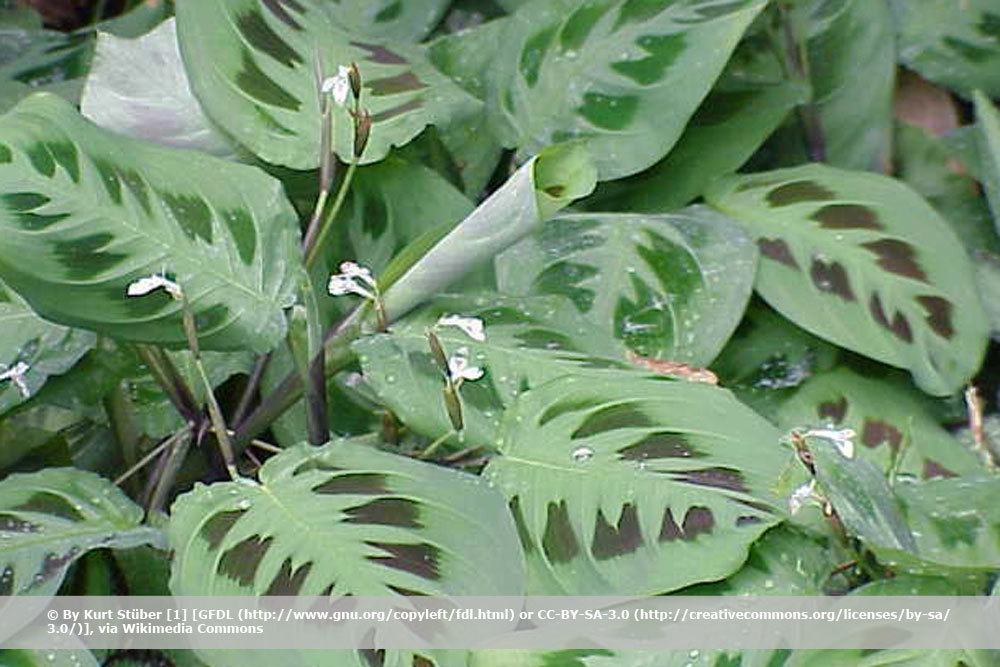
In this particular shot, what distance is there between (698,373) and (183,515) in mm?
425

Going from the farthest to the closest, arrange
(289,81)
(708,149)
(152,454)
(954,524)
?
(708,149) < (289,81) < (152,454) < (954,524)

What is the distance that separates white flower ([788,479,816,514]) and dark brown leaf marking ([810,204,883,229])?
1.48 ft

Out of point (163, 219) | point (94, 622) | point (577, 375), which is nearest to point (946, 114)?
point (577, 375)

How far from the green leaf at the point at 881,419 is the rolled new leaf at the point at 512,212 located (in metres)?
0.36

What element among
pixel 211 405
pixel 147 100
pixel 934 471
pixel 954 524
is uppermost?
pixel 147 100

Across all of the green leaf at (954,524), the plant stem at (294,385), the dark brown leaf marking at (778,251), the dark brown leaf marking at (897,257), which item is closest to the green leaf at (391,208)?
the plant stem at (294,385)

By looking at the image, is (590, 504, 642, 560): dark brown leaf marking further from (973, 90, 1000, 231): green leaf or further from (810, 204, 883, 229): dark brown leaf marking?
(973, 90, 1000, 231): green leaf

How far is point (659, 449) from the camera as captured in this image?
1.04m

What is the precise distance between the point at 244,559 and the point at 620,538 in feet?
0.81

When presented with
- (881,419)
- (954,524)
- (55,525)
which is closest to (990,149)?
(881,419)

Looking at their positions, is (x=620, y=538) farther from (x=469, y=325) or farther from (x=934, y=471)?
(x=934, y=471)

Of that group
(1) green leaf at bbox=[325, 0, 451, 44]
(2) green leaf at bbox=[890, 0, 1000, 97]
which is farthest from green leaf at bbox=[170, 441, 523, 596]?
(2) green leaf at bbox=[890, 0, 1000, 97]

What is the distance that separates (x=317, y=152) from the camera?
1.25 m

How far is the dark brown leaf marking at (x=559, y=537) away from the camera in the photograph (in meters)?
1.01
